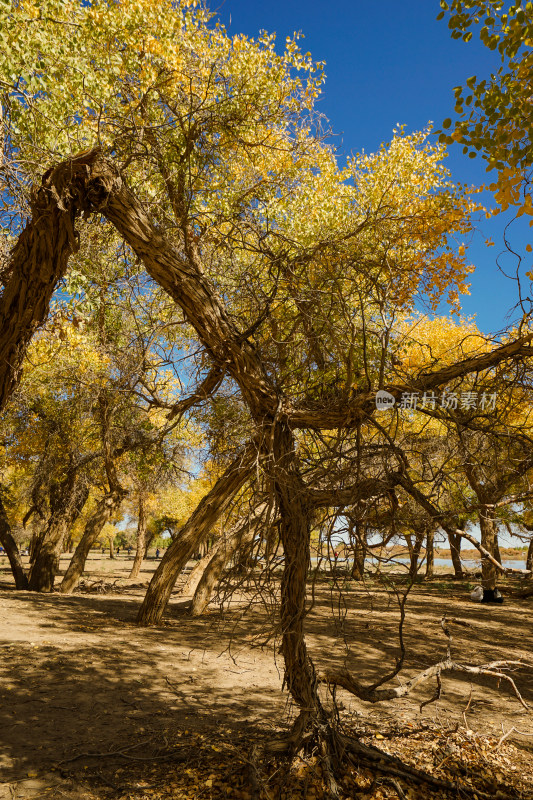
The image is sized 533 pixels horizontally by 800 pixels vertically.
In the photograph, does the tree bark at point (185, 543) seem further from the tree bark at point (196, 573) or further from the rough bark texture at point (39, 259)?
the rough bark texture at point (39, 259)

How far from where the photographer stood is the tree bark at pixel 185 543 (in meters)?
7.19

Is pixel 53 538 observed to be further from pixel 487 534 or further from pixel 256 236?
pixel 256 236

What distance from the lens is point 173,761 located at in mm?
3320

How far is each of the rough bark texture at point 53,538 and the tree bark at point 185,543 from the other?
195 inches

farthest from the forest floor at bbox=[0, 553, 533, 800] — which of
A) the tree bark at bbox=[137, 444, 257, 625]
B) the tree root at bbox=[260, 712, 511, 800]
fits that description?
the tree bark at bbox=[137, 444, 257, 625]

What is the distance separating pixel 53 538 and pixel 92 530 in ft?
6.25

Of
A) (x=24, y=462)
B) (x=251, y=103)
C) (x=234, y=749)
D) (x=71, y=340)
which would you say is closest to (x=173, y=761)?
(x=234, y=749)

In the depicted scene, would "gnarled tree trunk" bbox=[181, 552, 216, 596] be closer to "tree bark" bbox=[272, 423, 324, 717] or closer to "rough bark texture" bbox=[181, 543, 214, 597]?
"rough bark texture" bbox=[181, 543, 214, 597]

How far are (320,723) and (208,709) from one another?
5.92ft

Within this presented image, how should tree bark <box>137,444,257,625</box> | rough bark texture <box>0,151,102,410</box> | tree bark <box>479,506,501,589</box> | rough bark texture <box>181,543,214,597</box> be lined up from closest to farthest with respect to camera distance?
tree bark <box>479,506,501,589</box>
rough bark texture <box>0,151,102,410</box>
tree bark <box>137,444,257,625</box>
rough bark texture <box>181,543,214,597</box>

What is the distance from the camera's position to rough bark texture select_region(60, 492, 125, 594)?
36.0ft

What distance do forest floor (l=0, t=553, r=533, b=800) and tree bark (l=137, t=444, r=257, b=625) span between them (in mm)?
342

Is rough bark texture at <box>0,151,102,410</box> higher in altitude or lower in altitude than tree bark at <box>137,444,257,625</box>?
higher

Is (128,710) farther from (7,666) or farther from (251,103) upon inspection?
(251,103)
